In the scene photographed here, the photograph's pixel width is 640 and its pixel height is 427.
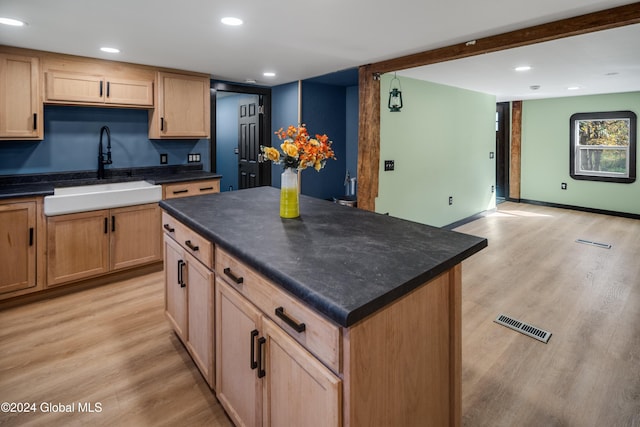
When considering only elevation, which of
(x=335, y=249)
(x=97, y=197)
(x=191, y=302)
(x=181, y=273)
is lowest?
(x=191, y=302)

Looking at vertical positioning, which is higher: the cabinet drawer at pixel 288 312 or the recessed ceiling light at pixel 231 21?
the recessed ceiling light at pixel 231 21

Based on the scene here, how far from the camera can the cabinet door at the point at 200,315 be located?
5.87ft

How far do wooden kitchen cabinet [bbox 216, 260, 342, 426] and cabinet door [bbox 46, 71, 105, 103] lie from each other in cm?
287

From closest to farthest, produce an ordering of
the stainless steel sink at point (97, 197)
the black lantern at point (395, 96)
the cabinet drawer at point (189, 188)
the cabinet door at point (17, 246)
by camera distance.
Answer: the cabinet door at point (17, 246)
the stainless steel sink at point (97, 197)
the cabinet drawer at point (189, 188)
the black lantern at point (395, 96)

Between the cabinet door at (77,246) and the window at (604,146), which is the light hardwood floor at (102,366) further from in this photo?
the window at (604,146)

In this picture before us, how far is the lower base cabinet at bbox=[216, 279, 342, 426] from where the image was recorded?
1080 millimetres

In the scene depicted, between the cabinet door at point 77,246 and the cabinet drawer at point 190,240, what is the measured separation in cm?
131

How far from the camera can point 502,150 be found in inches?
306

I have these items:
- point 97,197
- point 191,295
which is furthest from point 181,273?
point 97,197

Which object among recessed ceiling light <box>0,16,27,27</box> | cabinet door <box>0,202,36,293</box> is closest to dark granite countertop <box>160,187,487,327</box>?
cabinet door <box>0,202,36,293</box>

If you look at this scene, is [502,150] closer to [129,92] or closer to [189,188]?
[189,188]

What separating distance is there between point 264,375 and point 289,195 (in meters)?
0.93

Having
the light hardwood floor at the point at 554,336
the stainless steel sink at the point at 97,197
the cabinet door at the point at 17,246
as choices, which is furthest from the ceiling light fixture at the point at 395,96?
the cabinet door at the point at 17,246

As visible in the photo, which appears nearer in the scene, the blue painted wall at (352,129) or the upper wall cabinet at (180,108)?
the upper wall cabinet at (180,108)
